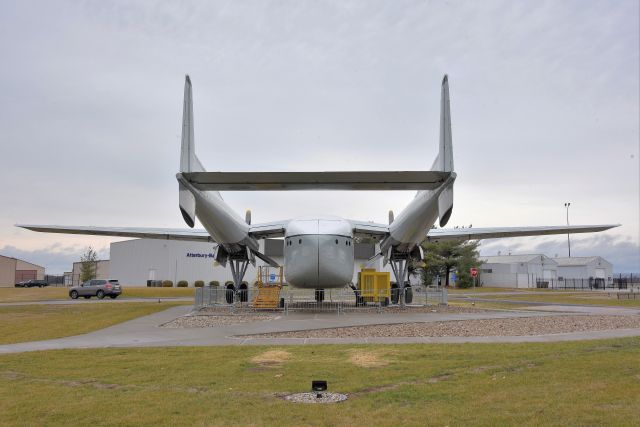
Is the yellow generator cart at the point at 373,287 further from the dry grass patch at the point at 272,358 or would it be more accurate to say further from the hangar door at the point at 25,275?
the hangar door at the point at 25,275

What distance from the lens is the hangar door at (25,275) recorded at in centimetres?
9075

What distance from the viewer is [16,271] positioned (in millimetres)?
90062

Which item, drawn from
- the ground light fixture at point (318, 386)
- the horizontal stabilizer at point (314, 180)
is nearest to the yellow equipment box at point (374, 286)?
the horizontal stabilizer at point (314, 180)

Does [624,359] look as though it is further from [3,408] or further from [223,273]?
[223,273]

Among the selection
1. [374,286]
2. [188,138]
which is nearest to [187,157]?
[188,138]

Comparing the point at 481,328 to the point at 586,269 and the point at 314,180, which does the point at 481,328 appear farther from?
the point at 586,269

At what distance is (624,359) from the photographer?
9906 mm

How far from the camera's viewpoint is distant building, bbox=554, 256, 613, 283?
81.9 meters

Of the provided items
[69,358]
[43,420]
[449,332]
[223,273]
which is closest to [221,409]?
[43,420]

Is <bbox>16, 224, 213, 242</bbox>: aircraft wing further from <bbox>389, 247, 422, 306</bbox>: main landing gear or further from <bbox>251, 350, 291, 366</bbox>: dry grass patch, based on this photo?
<bbox>251, 350, 291, 366</bbox>: dry grass patch

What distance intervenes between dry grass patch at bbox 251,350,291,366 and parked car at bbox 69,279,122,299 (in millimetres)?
31637

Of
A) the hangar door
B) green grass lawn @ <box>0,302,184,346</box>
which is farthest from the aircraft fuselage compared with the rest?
the hangar door

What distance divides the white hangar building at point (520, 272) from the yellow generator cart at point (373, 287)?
48299 mm

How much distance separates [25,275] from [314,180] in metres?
93.5
